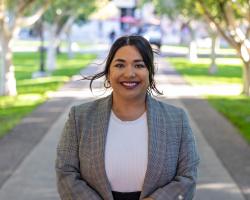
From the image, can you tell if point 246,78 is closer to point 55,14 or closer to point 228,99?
point 228,99

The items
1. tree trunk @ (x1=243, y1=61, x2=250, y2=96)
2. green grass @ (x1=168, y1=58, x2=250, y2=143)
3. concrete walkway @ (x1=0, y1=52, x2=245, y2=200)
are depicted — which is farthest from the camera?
tree trunk @ (x1=243, y1=61, x2=250, y2=96)

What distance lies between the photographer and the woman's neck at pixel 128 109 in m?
2.93

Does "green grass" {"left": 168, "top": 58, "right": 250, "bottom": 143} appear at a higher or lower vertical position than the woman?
lower

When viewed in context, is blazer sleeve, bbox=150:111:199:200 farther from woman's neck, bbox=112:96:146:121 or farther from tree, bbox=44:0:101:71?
tree, bbox=44:0:101:71

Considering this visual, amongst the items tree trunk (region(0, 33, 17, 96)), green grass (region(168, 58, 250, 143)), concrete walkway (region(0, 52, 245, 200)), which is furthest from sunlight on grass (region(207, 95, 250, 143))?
tree trunk (region(0, 33, 17, 96))

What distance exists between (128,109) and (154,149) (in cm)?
24

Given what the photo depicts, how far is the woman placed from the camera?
2832mm

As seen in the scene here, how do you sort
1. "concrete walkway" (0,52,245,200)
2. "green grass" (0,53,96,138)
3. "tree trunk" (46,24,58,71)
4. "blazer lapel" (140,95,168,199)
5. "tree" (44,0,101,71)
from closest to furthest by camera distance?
"blazer lapel" (140,95,168,199) → "concrete walkway" (0,52,245,200) → "green grass" (0,53,96,138) → "tree" (44,0,101,71) → "tree trunk" (46,24,58,71)

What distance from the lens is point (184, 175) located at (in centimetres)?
289

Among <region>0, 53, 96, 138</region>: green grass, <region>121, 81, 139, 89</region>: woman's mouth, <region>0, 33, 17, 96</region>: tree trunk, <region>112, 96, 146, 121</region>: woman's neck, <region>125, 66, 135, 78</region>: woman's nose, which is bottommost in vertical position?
<region>0, 53, 96, 138</region>: green grass

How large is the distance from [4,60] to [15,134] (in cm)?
708

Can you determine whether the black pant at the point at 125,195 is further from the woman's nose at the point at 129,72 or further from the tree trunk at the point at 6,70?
the tree trunk at the point at 6,70

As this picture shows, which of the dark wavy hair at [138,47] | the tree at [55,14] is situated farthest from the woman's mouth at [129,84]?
the tree at [55,14]

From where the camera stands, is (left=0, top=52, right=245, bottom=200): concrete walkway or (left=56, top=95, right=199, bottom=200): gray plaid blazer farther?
(left=0, top=52, right=245, bottom=200): concrete walkway
